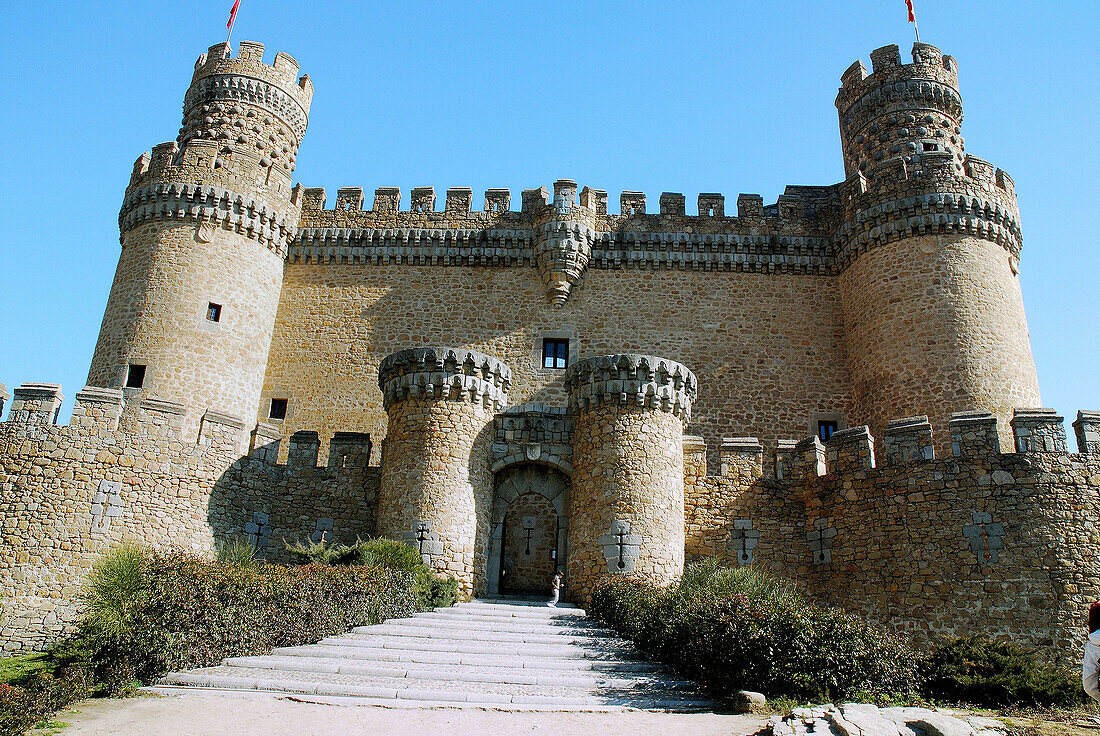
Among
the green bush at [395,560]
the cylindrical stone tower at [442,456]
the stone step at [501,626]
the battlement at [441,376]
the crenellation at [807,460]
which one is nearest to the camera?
the stone step at [501,626]

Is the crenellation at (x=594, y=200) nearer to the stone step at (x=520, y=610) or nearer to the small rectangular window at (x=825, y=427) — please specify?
the small rectangular window at (x=825, y=427)

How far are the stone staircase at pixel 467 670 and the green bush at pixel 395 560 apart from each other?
47.3 inches

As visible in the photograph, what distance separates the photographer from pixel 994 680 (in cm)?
892

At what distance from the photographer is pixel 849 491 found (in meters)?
14.7

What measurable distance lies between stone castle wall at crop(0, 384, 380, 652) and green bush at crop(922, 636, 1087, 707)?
33.8 ft

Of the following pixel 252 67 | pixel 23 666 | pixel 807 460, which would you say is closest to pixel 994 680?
pixel 807 460

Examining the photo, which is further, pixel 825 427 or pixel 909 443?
pixel 825 427

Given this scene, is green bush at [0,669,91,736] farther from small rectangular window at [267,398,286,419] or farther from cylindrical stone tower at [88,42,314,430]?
small rectangular window at [267,398,286,419]

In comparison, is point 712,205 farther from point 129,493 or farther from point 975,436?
point 129,493

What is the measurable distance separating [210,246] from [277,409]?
14.0 ft

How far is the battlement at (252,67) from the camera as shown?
22.3 metres

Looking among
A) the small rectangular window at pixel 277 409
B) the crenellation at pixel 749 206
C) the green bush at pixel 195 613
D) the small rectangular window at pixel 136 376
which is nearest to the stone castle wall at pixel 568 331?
the small rectangular window at pixel 277 409

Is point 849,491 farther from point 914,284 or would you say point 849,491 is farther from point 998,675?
point 914,284

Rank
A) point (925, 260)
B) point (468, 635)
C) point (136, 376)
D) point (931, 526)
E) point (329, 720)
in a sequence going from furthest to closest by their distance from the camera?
point (925, 260)
point (136, 376)
point (931, 526)
point (468, 635)
point (329, 720)
